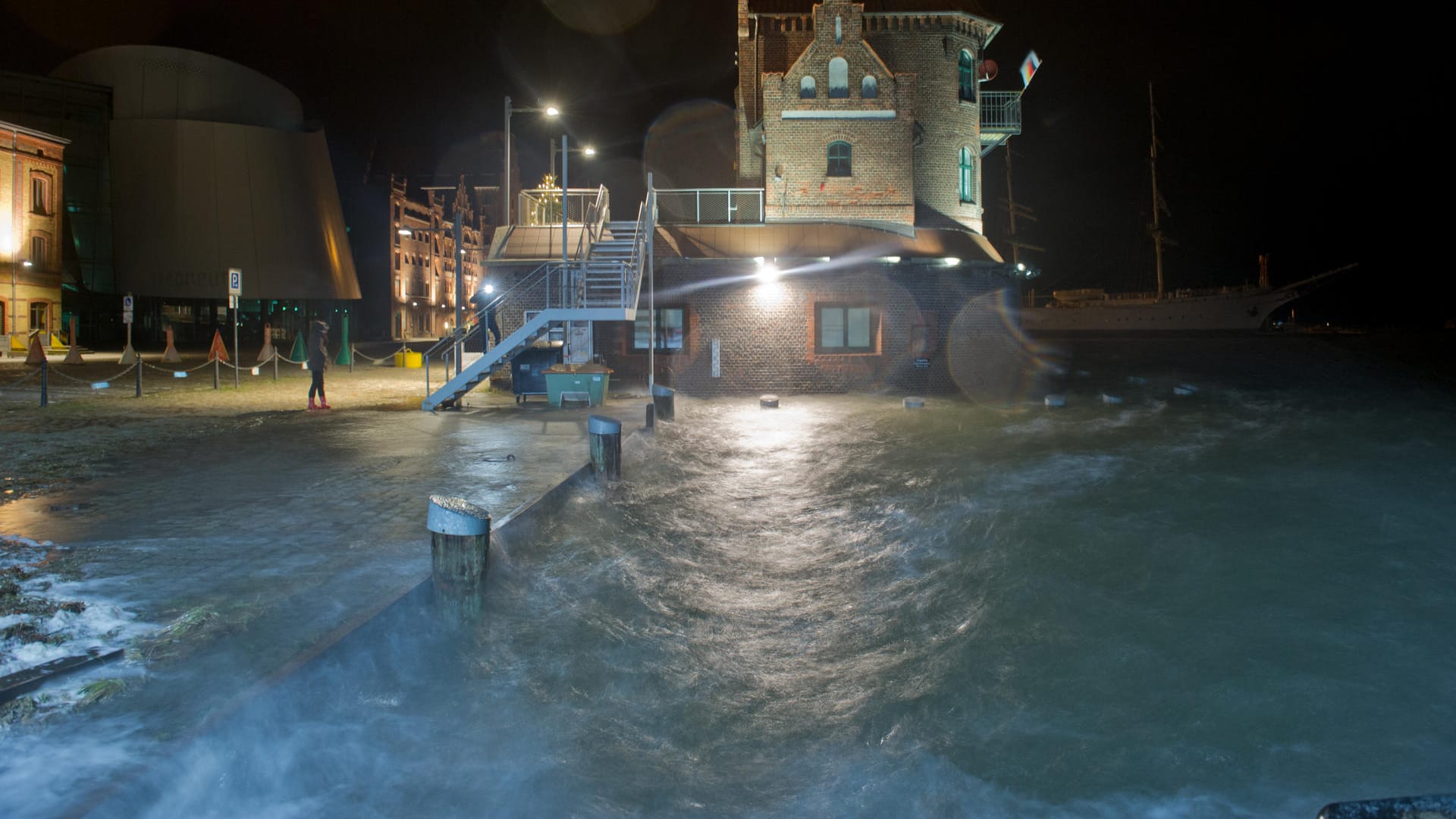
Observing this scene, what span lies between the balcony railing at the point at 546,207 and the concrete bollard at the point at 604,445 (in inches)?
572

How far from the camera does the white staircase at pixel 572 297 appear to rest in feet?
62.3

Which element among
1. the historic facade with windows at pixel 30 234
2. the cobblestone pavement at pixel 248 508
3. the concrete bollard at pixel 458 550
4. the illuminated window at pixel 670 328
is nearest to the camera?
the cobblestone pavement at pixel 248 508

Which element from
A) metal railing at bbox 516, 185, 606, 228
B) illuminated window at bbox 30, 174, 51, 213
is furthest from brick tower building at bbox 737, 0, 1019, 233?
illuminated window at bbox 30, 174, 51, 213

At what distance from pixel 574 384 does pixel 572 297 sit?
227 centimetres

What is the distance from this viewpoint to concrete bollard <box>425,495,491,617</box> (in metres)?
6.68

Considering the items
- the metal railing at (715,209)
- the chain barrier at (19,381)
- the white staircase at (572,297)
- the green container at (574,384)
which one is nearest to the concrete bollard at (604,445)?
the white staircase at (572,297)

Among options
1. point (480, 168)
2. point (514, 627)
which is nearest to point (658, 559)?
point (514, 627)

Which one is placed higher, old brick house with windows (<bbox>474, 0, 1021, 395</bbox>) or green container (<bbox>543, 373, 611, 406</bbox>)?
old brick house with windows (<bbox>474, 0, 1021, 395</bbox>)

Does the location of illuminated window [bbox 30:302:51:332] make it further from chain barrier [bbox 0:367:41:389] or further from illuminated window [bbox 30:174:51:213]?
chain barrier [bbox 0:367:41:389]

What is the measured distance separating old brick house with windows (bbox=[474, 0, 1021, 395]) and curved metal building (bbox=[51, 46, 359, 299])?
4522 centimetres

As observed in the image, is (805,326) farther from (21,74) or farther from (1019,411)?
(21,74)

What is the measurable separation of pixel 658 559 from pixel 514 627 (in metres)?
2.30

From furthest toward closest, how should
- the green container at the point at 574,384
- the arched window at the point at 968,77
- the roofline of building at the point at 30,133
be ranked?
1. the roofline of building at the point at 30,133
2. the arched window at the point at 968,77
3. the green container at the point at 574,384

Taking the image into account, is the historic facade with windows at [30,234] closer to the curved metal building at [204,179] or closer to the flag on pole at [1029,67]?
the curved metal building at [204,179]
